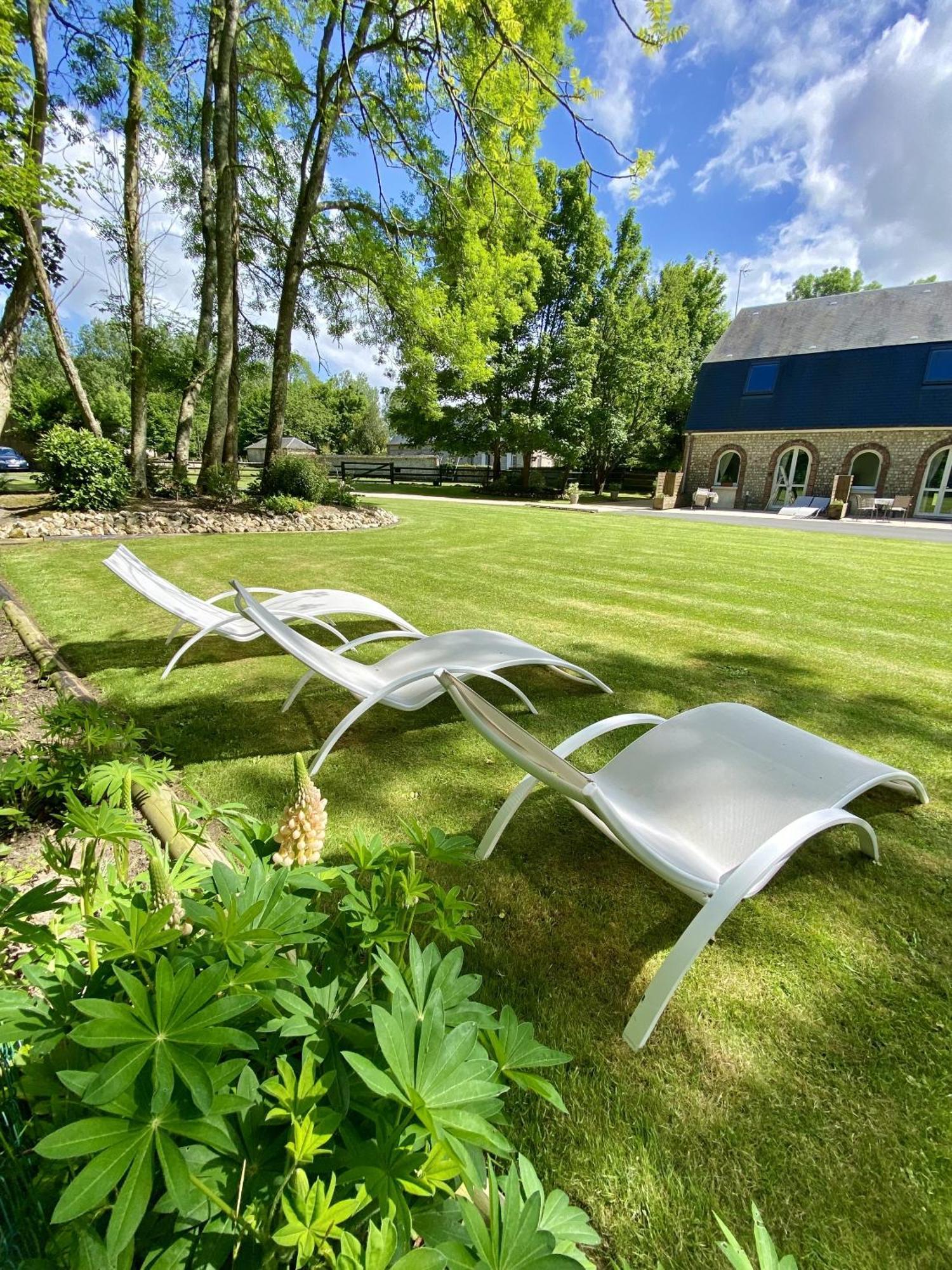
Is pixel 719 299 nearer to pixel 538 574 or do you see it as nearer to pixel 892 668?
pixel 538 574

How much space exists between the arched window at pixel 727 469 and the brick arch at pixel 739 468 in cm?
7

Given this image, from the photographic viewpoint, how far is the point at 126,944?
0.85 m

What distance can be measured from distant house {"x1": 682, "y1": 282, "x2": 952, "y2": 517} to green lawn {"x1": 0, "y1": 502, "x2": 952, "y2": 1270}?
2227 cm

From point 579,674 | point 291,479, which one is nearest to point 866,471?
point 291,479

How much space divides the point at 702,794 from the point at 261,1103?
1783 mm

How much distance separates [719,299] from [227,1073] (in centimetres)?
4344

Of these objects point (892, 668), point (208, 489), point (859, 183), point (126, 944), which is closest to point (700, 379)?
point (208, 489)

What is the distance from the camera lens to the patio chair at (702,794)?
5.12 ft

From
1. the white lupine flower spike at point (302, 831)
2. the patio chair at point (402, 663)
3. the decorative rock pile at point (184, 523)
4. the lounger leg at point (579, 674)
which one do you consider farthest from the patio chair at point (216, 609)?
the decorative rock pile at point (184, 523)

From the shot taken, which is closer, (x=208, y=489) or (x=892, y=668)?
(x=892, y=668)

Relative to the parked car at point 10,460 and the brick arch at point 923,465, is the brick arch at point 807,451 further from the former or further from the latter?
the parked car at point 10,460

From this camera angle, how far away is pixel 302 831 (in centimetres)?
128

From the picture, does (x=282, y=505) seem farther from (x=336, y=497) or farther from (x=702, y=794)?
(x=702, y=794)

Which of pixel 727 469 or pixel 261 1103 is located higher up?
pixel 727 469
